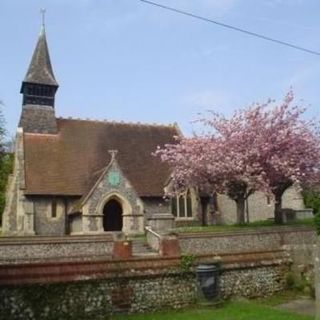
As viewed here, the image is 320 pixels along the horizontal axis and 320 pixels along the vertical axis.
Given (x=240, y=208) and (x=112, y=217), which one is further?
(x=112, y=217)

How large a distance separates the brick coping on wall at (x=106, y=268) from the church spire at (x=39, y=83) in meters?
25.5

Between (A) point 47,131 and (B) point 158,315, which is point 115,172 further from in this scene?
(B) point 158,315

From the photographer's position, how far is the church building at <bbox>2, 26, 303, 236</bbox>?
103ft

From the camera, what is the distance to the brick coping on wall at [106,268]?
39.5ft

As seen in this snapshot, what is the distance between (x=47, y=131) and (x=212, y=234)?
54.8 feet

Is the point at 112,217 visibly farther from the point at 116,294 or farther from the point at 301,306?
the point at 301,306

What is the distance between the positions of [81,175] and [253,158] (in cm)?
1157

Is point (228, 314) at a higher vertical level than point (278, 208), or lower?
lower

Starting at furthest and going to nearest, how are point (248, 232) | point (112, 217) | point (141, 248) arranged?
point (112, 217) < point (248, 232) < point (141, 248)

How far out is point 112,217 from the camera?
33.3 m

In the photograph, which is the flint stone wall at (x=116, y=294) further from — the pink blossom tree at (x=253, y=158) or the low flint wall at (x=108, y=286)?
the pink blossom tree at (x=253, y=158)

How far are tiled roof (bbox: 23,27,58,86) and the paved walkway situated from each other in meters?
27.8

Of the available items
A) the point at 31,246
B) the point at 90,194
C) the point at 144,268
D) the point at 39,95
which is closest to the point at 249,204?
the point at 90,194

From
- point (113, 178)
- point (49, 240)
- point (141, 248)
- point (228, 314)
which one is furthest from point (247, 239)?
point (228, 314)
